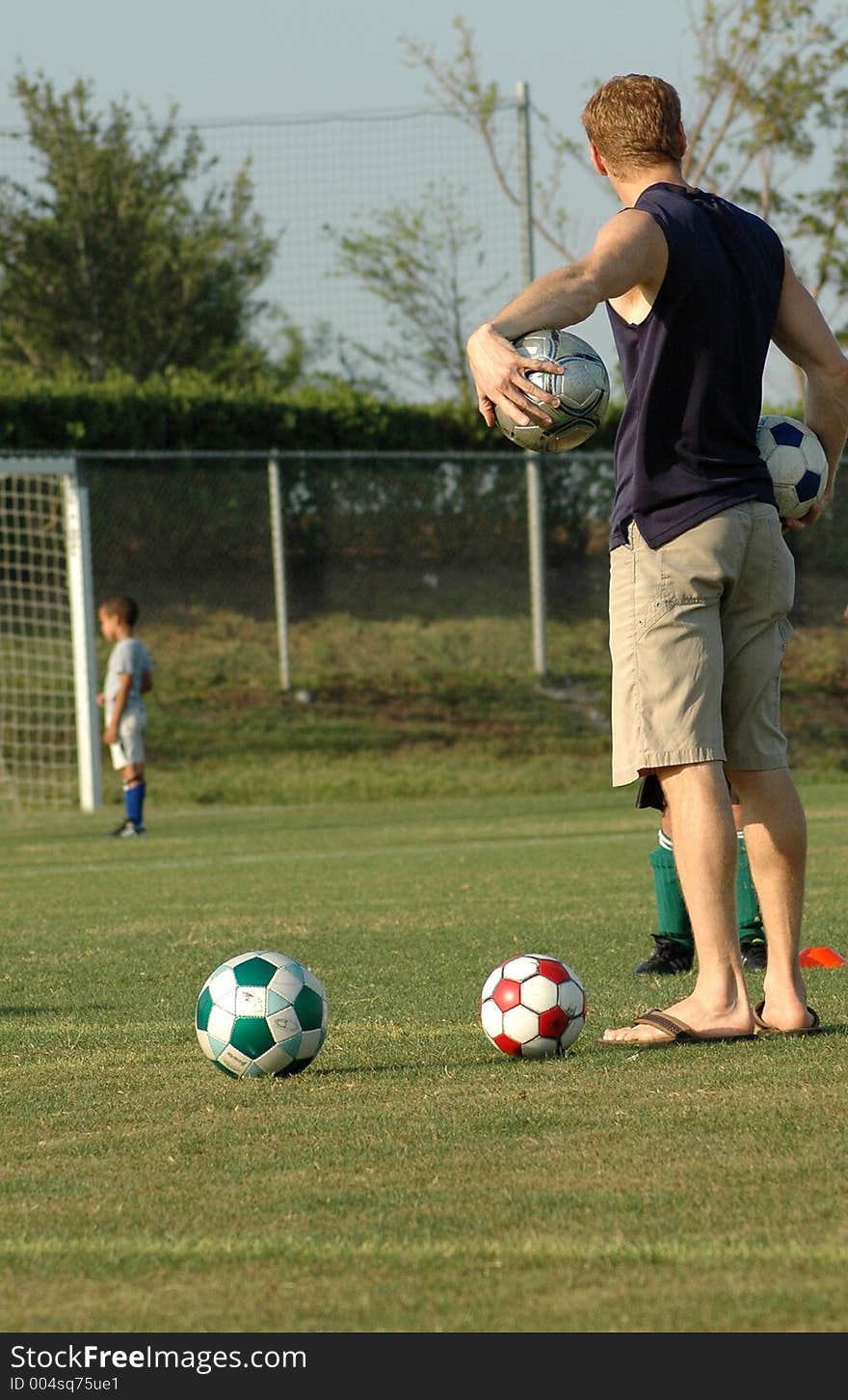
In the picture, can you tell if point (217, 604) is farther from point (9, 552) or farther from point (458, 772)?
point (458, 772)

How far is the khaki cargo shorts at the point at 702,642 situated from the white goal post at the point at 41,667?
12.2 m

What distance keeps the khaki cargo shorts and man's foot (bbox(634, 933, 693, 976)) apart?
1.60m

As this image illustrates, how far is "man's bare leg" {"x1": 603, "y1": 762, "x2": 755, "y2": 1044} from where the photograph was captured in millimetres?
4875

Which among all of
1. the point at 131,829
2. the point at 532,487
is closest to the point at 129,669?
the point at 131,829

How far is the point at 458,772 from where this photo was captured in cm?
1992

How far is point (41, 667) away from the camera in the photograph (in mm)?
20250

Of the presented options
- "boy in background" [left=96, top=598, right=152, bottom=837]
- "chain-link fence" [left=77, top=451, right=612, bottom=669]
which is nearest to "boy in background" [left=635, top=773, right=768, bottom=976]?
"boy in background" [left=96, top=598, right=152, bottom=837]

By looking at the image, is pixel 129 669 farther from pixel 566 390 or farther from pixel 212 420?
pixel 566 390

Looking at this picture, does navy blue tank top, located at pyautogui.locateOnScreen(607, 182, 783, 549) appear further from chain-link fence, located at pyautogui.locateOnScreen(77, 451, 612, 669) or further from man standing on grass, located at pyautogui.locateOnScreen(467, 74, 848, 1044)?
chain-link fence, located at pyautogui.locateOnScreen(77, 451, 612, 669)

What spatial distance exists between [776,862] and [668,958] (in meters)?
1.53

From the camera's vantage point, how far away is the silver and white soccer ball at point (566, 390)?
466 centimetres

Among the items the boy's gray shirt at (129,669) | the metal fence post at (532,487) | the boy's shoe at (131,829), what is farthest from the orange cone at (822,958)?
the metal fence post at (532,487)
